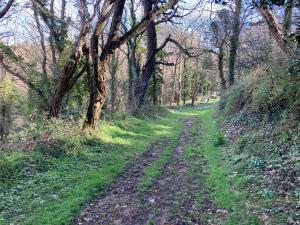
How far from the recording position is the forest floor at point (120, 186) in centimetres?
630

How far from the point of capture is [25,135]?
1138 centimetres

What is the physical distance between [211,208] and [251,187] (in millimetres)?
1216

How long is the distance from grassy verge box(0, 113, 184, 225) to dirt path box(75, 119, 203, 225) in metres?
0.36

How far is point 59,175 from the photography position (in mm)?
8766

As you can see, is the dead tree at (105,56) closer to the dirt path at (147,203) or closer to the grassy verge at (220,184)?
the grassy verge at (220,184)

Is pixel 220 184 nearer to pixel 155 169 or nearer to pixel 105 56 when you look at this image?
pixel 155 169

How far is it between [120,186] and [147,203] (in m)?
1.47

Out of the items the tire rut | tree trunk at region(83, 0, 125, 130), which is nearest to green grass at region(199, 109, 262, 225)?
the tire rut

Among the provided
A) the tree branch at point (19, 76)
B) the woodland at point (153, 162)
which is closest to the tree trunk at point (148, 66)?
the woodland at point (153, 162)

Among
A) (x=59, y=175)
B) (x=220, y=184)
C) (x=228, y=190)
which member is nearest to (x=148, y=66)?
(x=59, y=175)

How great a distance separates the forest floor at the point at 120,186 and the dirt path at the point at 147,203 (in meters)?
0.02

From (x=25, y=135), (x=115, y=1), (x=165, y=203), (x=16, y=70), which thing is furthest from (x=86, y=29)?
(x=165, y=203)

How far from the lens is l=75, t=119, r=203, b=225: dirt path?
6203 millimetres

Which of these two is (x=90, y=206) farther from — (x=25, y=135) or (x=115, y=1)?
(x=115, y=1)
